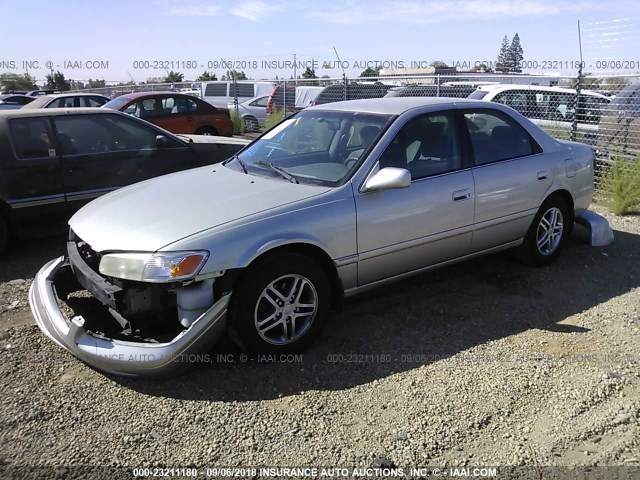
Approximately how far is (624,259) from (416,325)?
2856 mm

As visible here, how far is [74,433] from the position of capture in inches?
115

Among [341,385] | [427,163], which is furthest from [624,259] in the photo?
[341,385]

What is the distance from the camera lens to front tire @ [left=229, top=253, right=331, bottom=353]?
3.35m

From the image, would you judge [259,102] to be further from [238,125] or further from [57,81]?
[57,81]

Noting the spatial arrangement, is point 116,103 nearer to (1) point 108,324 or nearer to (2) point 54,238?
(2) point 54,238

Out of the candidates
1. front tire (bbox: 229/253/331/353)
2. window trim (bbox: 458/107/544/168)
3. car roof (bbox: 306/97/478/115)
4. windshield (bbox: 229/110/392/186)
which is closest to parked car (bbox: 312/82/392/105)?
window trim (bbox: 458/107/544/168)

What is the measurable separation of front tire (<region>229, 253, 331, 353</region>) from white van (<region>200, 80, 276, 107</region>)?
16289 millimetres

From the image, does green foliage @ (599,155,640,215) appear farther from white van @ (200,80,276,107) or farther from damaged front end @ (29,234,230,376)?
white van @ (200,80,276,107)

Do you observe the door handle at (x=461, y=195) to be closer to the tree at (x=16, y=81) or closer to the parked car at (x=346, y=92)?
the parked car at (x=346, y=92)

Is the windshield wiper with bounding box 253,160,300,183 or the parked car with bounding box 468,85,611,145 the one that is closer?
the windshield wiper with bounding box 253,160,300,183

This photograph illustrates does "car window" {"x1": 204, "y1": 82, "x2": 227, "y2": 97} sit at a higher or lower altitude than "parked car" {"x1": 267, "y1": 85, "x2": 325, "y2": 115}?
higher

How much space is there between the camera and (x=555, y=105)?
1108 cm

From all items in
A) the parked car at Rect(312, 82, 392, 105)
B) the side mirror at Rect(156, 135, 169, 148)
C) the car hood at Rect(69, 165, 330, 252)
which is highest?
the parked car at Rect(312, 82, 392, 105)

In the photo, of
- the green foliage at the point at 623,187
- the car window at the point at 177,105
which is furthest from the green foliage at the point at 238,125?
the green foliage at the point at 623,187
